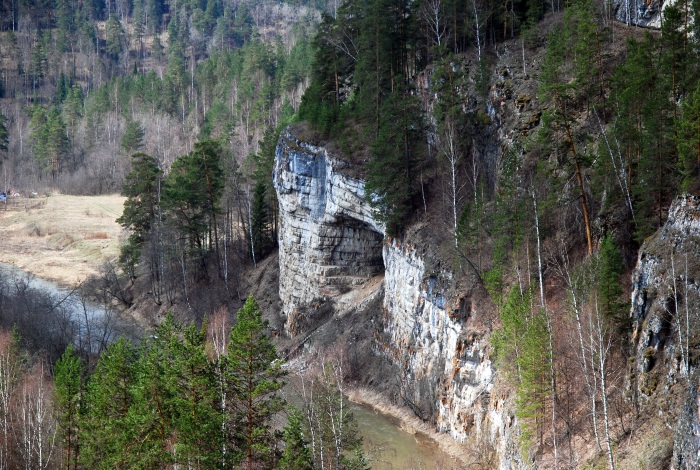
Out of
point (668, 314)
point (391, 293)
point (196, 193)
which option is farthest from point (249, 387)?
point (196, 193)

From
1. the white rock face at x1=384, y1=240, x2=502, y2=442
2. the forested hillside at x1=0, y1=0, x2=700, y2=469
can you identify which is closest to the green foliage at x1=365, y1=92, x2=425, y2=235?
the forested hillside at x1=0, y1=0, x2=700, y2=469

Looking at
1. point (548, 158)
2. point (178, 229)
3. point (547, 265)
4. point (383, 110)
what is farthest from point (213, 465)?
point (178, 229)

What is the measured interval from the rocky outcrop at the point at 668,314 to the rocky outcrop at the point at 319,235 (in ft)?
83.8

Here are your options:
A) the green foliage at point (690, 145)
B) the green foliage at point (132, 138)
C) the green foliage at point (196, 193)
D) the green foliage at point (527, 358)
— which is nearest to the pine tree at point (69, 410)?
the green foliage at point (527, 358)

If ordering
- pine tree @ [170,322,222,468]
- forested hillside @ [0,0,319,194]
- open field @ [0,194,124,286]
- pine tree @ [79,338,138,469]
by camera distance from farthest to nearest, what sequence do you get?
forested hillside @ [0,0,319,194]
open field @ [0,194,124,286]
pine tree @ [79,338,138,469]
pine tree @ [170,322,222,468]

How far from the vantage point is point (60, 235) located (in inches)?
3073

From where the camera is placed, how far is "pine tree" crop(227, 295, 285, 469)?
932 inches

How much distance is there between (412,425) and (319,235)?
16.1 meters

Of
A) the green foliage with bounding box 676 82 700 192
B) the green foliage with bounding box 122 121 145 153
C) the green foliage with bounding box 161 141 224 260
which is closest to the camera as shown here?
the green foliage with bounding box 676 82 700 192

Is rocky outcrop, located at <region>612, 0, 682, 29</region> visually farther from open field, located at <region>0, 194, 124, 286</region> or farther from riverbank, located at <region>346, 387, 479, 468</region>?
open field, located at <region>0, 194, 124, 286</region>

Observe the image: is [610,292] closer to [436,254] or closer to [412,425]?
[436,254]

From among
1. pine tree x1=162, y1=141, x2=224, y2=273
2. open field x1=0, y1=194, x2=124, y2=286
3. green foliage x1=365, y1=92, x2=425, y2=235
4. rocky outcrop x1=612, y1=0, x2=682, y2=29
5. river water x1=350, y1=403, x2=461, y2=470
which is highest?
rocky outcrop x1=612, y1=0, x2=682, y2=29

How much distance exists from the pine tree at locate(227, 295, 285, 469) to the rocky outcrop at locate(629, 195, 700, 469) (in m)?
11.2

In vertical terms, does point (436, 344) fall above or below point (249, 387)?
below
